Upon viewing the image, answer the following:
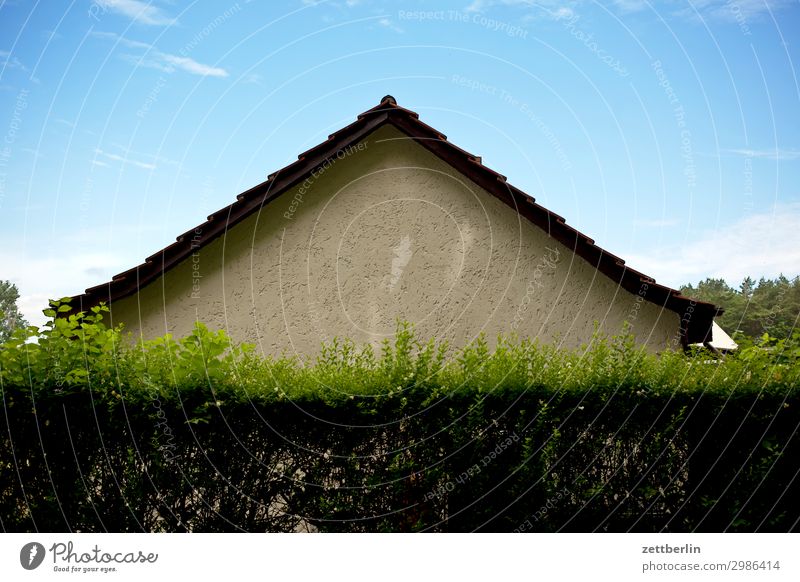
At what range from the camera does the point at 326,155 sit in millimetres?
13359

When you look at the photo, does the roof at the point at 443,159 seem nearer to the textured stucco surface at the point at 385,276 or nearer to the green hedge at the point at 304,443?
the textured stucco surface at the point at 385,276

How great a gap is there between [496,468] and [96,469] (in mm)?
4585

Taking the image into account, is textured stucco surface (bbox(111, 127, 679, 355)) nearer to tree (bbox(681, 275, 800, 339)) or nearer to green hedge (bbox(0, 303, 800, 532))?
green hedge (bbox(0, 303, 800, 532))

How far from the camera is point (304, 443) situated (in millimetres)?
8047

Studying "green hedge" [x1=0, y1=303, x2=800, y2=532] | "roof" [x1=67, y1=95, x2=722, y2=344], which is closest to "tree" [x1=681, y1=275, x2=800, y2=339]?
"roof" [x1=67, y1=95, x2=722, y2=344]

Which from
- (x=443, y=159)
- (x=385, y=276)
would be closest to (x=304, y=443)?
(x=385, y=276)

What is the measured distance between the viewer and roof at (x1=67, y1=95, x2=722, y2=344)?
507 inches

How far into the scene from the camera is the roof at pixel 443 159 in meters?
12.9

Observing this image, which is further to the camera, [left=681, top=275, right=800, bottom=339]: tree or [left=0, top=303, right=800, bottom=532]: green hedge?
[left=681, top=275, right=800, bottom=339]: tree

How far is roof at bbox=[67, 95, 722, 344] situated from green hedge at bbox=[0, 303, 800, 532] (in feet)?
15.6

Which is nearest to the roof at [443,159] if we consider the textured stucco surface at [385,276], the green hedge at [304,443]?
the textured stucco surface at [385,276]

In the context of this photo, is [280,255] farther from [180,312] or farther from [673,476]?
[673,476]

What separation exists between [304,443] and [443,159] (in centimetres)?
708

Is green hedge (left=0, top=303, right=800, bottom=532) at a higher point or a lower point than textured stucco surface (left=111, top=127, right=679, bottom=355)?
lower
